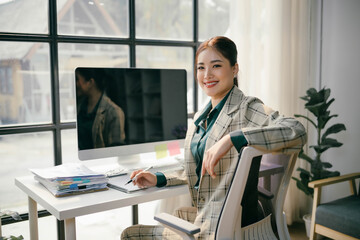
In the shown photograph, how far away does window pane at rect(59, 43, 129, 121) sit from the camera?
248cm

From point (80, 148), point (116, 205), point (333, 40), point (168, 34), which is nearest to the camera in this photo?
point (116, 205)

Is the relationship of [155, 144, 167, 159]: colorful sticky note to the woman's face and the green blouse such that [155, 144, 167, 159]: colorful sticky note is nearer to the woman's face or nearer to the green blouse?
the green blouse

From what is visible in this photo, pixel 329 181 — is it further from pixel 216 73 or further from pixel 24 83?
pixel 24 83

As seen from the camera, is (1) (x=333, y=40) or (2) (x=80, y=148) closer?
(2) (x=80, y=148)

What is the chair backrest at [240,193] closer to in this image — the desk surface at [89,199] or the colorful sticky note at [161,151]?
the desk surface at [89,199]

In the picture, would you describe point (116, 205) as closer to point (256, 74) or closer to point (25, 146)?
point (25, 146)

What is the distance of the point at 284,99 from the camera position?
309 cm

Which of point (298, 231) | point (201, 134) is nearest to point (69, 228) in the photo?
point (201, 134)

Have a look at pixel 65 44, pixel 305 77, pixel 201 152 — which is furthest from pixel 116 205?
pixel 305 77

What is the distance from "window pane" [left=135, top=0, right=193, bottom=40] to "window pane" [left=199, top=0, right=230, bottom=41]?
100 millimetres

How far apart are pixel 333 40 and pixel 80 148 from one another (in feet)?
7.30

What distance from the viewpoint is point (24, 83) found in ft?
→ 7.71

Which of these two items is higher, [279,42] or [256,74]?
[279,42]

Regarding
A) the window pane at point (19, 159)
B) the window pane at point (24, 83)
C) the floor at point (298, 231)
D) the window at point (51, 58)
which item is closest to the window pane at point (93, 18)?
the window at point (51, 58)
